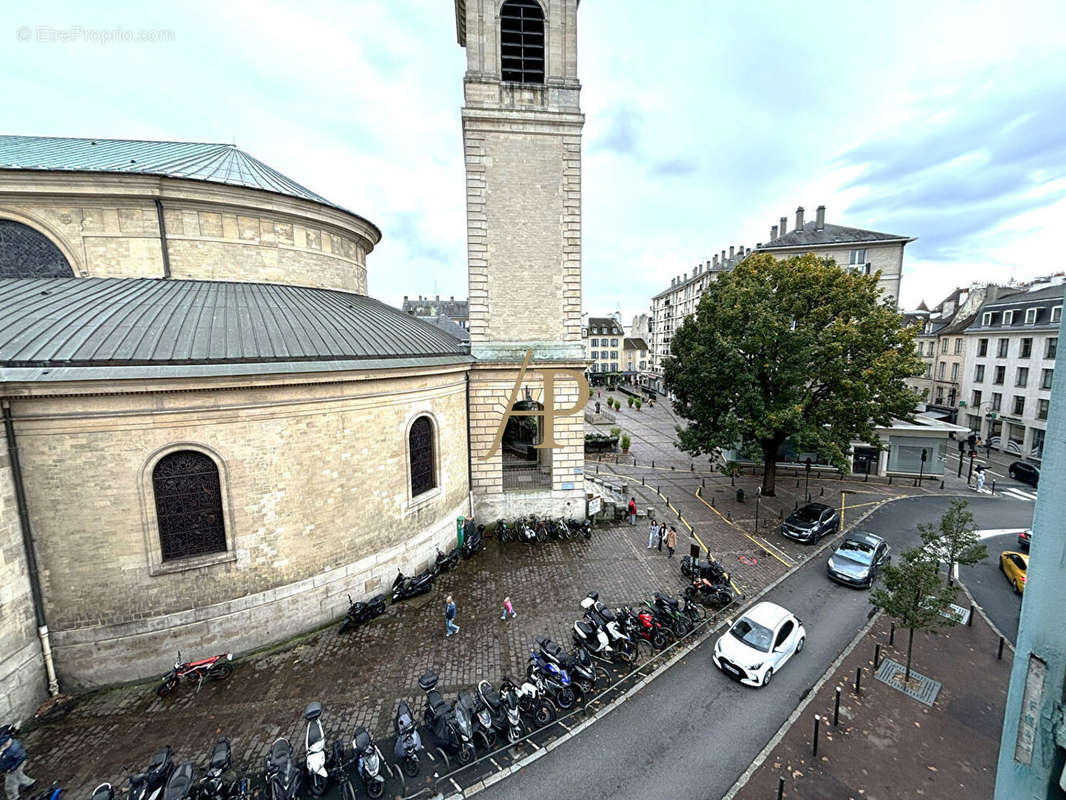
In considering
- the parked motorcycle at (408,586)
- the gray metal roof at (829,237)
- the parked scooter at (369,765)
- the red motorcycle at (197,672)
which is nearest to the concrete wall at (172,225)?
the parked motorcycle at (408,586)

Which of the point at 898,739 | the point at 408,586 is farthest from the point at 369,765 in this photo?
the point at 898,739

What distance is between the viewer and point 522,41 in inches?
747

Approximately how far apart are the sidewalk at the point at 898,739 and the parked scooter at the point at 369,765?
704 cm

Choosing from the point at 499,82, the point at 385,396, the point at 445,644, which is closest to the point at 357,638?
the point at 445,644

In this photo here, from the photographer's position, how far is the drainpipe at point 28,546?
33.0ft

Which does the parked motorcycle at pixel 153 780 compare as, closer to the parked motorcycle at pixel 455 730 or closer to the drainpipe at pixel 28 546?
the parked motorcycle at pixel 455 730

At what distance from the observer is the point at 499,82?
18656 mm

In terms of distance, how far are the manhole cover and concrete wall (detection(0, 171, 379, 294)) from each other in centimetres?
2280

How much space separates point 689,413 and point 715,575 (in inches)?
A: 446

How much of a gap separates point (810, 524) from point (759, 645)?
1012 cm

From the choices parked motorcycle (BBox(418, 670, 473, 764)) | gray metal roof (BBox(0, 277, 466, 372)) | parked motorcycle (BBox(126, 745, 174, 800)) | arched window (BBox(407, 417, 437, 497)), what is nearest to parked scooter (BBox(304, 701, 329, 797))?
parked motorcycle (BBox(418, 670, 473, 764))

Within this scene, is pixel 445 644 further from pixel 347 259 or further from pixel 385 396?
pixel 347 259

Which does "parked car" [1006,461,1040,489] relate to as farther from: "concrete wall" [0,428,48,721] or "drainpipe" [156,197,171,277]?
"concrete wall" [0,428,48,721]

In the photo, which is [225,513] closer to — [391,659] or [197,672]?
[197,672]
